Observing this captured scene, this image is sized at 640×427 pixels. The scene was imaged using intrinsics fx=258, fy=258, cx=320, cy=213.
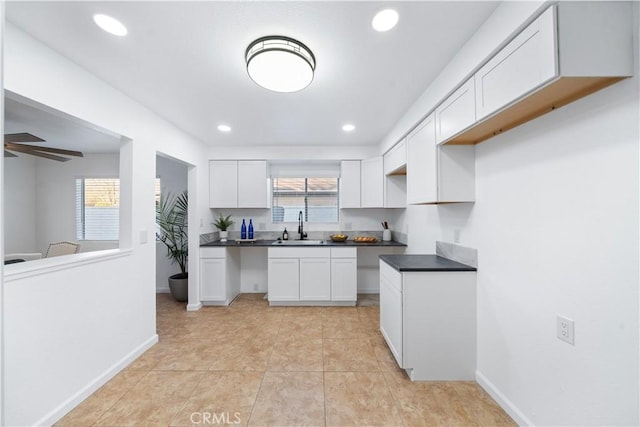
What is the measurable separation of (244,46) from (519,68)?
1582 millimetres

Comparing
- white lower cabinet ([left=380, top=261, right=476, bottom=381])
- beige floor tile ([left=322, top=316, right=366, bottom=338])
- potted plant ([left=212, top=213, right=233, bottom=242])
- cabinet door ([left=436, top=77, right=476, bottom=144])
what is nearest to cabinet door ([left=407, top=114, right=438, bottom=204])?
cabinet door ([left=436, top=77, right=476, bottom=144])

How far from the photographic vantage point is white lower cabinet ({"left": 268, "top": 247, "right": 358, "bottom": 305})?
3682mm

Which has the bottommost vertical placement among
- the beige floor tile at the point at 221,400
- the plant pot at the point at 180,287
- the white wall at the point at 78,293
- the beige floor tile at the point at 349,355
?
the beige floor tile at the point at 221,400

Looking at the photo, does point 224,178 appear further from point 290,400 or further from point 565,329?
point 565,329

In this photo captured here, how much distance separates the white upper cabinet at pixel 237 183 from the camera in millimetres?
4062

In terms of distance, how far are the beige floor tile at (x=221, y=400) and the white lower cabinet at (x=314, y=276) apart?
1560 millimetres

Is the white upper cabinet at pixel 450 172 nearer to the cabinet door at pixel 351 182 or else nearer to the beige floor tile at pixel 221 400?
the cabinet door at pixel 351 182

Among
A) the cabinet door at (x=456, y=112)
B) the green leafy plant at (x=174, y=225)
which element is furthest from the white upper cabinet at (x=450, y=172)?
the green leafy plant at (x=174, y=225)

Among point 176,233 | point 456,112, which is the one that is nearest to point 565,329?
point 456,112

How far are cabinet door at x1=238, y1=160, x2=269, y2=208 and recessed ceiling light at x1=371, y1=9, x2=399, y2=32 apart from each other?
2832 mm

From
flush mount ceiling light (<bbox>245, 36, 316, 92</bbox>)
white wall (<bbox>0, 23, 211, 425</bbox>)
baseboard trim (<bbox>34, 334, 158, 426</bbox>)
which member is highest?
flush mount ceiling light (<bbox>245, 36, 316, 92</bbox>)

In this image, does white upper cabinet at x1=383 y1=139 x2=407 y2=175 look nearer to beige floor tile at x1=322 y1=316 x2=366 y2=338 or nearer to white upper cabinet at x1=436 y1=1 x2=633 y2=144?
white upper cabinet at x1=436 y1=1 x2=633 y2=144

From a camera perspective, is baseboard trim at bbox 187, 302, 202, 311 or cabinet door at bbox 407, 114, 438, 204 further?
baseboard trim at bbox 187, 302, 202, 311

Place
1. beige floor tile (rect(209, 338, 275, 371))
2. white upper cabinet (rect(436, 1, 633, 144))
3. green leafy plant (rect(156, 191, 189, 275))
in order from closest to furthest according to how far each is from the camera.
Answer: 1. white upper cabinet (rect(436, 1, 633, 144))
2. beige floor tile (rect(209, 338, 275, 371))
3. green leafy plant (rect(156, 191, 189, 275))
